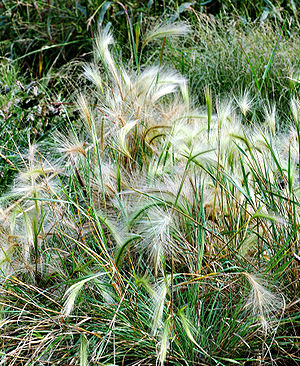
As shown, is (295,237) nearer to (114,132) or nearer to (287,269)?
(287,269)

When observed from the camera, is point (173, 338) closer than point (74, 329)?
Yes

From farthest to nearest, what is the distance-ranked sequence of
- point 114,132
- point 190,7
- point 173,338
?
point 190,7 → point 114,132 → point 173,338

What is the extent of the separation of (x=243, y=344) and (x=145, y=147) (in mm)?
996

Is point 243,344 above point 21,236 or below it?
below

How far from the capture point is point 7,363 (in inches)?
67.0

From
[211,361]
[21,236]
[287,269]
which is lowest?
[211,361]

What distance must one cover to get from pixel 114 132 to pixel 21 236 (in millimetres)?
674

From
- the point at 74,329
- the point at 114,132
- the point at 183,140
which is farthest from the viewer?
the point at 114,132

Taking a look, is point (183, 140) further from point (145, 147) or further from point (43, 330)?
point (43, 330)

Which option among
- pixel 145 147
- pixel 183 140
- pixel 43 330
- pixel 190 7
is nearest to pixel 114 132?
pixel 145 147

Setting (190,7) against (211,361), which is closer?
(211,361)

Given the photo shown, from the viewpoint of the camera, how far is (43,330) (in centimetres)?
167

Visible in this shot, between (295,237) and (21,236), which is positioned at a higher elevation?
(21,236)

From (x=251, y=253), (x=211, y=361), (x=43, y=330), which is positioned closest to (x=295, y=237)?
(x=251, y=253)
